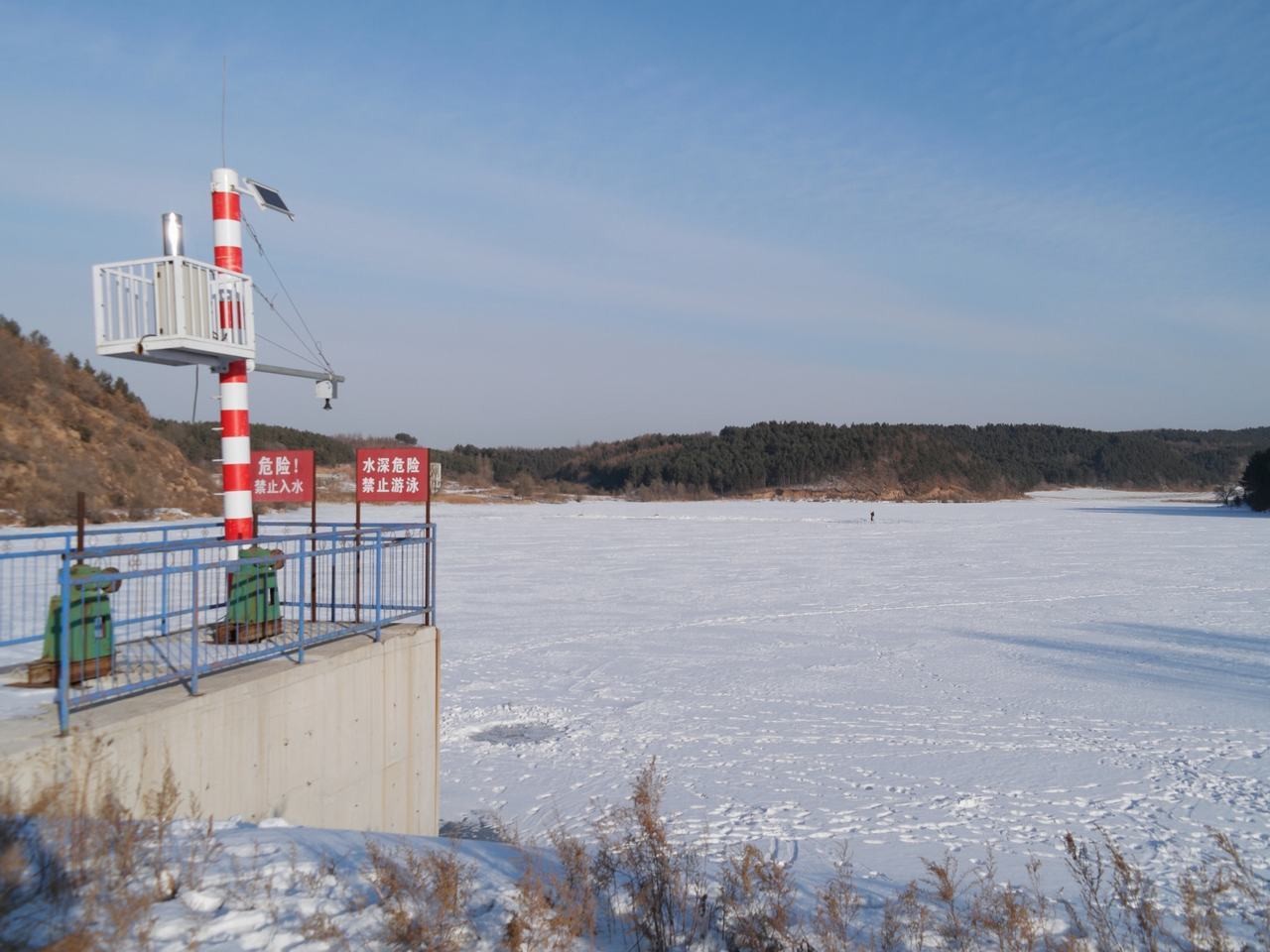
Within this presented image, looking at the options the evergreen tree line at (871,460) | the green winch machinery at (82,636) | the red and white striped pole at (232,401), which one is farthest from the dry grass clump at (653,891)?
the evergreen tree line at (871,460)

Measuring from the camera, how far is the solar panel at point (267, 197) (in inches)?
372

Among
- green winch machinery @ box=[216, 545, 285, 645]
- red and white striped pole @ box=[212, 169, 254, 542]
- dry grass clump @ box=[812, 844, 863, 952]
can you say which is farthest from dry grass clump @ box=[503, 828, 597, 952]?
red and white striped pole @ box=[212, 169, 254, 542]

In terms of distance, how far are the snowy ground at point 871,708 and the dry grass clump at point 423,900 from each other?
35.3 inches

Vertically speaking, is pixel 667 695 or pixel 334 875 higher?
pixel 334 875

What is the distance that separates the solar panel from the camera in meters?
Result: 9.45

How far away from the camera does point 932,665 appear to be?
13781 mm

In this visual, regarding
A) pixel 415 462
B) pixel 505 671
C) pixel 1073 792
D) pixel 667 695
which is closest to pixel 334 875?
pixel 415 462

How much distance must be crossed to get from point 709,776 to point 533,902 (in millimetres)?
4793

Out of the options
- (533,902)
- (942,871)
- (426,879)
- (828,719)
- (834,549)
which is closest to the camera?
(533,902)

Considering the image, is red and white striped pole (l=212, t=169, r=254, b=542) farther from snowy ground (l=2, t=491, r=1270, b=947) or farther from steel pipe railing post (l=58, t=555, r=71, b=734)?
steel pipe railing post (l=58, t=555, r=71, b=734)

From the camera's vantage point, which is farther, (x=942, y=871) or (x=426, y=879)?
(x=942, y=871)

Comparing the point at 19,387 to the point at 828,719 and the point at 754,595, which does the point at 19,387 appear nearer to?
the point at 754,595

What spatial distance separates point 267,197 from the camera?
9734 mm

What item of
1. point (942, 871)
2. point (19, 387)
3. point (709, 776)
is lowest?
point (709, 776)
